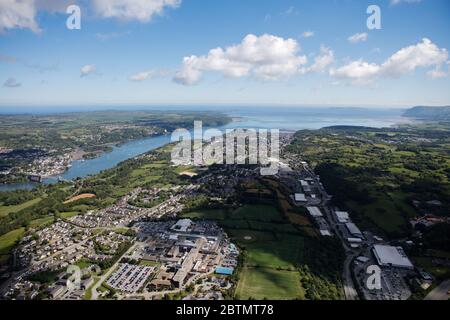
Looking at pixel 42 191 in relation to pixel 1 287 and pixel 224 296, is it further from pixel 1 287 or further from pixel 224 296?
pixel 224 296

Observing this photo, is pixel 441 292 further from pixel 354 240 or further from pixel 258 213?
pixel 258 213

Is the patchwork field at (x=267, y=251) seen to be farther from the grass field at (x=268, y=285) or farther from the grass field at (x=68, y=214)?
the grass field at (x=68, y=214)

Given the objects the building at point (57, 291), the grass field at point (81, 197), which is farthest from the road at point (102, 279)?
the grass field at point (81, 197)

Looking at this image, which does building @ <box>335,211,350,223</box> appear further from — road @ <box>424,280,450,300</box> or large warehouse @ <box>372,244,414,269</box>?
road @ <box>424,280,450,300</box>

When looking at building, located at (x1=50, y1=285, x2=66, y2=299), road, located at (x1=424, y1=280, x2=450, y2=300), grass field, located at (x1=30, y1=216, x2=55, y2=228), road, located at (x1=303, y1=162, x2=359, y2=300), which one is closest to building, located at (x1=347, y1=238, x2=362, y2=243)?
road, located at (x1=303, y1=162, x2=359, y2=300)

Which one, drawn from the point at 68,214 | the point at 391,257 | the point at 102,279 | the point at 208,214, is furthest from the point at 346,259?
the point at 68,214

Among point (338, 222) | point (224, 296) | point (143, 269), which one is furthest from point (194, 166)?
point (224, 296)

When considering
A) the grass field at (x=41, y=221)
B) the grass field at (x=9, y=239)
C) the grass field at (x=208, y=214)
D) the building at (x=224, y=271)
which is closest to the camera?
the building at (x=224, y=271)
